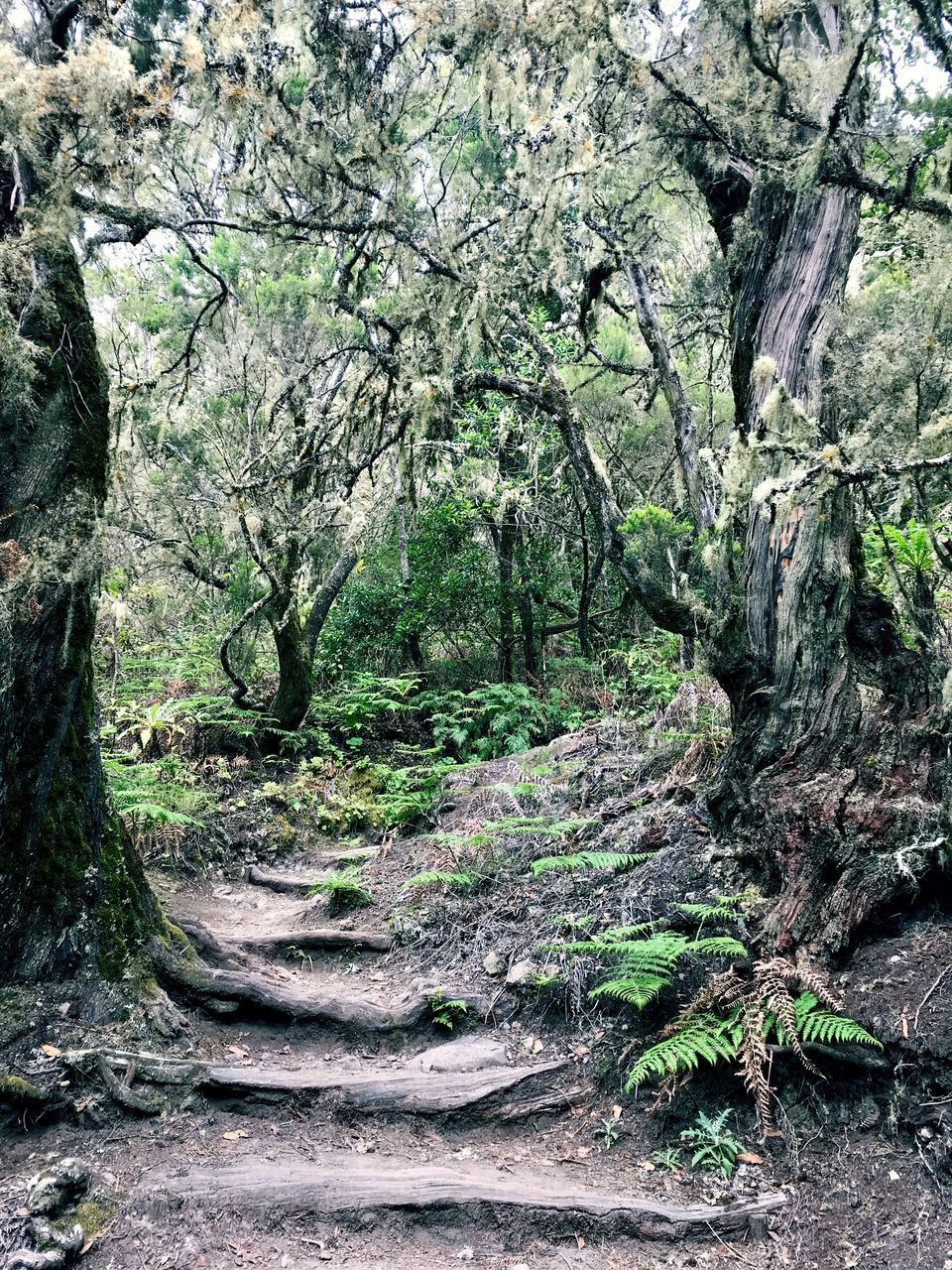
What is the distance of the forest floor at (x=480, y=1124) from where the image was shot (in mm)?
2990

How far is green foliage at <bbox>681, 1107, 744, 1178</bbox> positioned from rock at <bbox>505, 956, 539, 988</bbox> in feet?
4.30

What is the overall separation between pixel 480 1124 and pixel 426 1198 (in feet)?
2.16

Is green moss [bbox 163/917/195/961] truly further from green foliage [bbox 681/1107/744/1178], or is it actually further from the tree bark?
the tree bark

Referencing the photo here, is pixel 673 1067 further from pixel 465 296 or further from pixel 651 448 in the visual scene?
pixel 651 448

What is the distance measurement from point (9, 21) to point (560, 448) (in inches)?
363

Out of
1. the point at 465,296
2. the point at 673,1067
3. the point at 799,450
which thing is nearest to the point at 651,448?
the point at 465,296

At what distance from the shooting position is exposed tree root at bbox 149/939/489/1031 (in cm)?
427

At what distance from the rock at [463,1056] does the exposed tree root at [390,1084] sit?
57 mm

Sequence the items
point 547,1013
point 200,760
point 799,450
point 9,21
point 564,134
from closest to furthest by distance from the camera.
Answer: point 799,450, point 9,21, point 547,1013, point 564,134, point 200,760

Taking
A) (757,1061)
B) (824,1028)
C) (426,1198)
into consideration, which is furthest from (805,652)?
(426,1198)

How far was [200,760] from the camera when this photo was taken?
8938 mm

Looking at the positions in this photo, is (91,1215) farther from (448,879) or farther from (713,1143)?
(448,879)

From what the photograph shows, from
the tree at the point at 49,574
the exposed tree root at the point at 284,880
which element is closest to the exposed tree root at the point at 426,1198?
the tree at the point at 49,574

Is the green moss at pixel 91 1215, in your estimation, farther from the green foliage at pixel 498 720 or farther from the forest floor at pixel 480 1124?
the green foliage at pixel 498 720
